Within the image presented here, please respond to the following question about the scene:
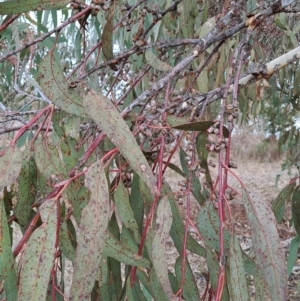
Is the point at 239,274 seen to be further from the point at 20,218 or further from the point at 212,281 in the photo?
the point at 20,218

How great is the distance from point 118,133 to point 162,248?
13 centimetres

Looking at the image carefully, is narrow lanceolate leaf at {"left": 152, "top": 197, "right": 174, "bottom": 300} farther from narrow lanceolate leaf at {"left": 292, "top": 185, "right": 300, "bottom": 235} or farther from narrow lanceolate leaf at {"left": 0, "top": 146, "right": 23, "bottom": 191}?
narrow lanceolate leaf at {"left": 292, "top": 185, "right": 300, "bottom": 235}

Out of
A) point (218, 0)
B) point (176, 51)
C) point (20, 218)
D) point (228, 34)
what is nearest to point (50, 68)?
point (20, 218)

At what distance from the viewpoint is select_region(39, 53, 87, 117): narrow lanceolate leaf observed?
0.59m

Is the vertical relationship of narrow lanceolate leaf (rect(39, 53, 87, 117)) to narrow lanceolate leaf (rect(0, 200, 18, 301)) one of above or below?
above

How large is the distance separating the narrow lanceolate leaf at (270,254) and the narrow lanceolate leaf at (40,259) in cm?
20

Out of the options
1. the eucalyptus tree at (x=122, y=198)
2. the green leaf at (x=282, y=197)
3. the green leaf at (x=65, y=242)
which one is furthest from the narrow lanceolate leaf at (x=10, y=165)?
the green leaf at (x=282, y=197)

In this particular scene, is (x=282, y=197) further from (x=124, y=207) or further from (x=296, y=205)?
(x=124, y=207)

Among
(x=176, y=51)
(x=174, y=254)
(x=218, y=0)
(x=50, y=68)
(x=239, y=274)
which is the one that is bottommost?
(x=239, y=274)

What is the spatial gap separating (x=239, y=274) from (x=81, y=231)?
0.56ft

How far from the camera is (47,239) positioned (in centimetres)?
48

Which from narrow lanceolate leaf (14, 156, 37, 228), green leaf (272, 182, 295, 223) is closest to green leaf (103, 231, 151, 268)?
narrow lanceolate leaf (14, 156, 37, 228)

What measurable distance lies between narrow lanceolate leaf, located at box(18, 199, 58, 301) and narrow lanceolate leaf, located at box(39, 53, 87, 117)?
0.14 meters

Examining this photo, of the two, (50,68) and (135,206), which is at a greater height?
(50,68)
